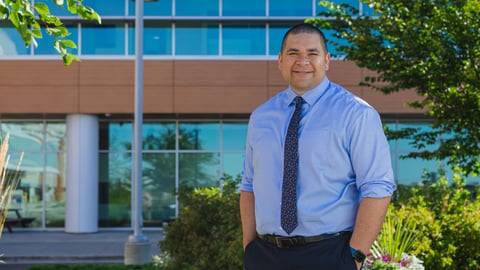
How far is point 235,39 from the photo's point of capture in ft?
65.9

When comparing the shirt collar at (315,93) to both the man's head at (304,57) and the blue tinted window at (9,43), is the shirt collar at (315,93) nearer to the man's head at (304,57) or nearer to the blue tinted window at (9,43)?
the man's head at (304,57)

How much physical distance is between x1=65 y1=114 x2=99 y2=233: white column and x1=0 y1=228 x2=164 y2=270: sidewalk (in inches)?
18.5

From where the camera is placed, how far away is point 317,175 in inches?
112

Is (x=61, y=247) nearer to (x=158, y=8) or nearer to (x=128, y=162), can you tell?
(x=128, y=162)

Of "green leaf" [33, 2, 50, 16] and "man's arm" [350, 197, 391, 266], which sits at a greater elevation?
"green leaf" [33, 2, 50, 16]

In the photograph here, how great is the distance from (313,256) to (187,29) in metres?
17.8

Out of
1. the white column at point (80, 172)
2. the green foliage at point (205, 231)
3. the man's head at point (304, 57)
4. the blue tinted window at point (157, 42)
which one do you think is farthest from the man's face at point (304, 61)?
the white column at point (80, 172)

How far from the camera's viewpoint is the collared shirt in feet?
9.18

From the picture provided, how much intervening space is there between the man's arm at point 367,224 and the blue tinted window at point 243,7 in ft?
57.8

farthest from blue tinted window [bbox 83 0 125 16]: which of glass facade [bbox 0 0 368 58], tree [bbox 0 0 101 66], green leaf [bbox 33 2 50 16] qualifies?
green leaf [bbox 33 2 50 16]

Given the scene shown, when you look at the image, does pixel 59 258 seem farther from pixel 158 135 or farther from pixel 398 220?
pixel 398 220

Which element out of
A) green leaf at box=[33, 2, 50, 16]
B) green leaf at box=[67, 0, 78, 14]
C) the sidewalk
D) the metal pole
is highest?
green leaf at box=[67, 0, 78, 14]

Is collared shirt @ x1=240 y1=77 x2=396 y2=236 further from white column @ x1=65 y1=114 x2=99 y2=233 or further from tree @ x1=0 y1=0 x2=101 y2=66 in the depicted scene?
white column @ x1=65 y1=114 x2=99 y2=233

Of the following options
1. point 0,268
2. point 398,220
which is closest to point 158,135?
point 0,268
